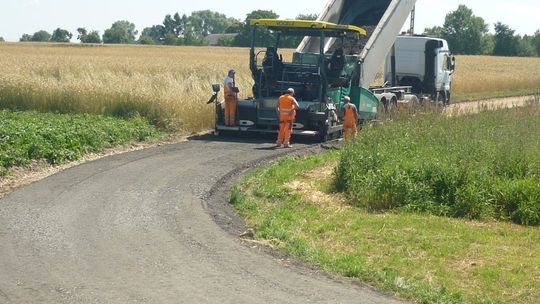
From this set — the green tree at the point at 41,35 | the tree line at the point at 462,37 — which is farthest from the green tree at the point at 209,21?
the tree line at the point at 462,37

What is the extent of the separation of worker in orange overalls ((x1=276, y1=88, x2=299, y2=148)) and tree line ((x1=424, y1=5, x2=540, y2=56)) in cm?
7265

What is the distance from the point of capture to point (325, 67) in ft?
65.2

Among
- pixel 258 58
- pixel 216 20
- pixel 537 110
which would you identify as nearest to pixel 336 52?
pixel 258 58

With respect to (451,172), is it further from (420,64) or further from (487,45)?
(487,45)

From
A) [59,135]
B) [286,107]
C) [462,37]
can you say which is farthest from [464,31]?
[59,135]

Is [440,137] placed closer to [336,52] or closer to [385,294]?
[336,52]

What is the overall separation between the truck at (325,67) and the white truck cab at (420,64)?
366 cm

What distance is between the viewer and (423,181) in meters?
12.7

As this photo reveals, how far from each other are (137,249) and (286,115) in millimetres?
9205

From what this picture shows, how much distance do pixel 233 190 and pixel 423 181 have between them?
9.82 ft

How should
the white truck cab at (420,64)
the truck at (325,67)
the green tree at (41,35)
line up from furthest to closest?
1. the green tree at (41,35)
2. the white truck cab at (420,64)
3. the truck at (325,67)

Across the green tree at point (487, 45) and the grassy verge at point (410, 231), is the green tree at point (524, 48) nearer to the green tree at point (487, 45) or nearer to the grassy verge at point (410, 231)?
the green tree at point (487, 45)

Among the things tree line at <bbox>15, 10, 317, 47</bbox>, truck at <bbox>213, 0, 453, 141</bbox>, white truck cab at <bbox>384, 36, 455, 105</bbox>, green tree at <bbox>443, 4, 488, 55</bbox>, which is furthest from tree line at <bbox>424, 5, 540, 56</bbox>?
truck at <bbox>213, 0, 453, 141</bbox>

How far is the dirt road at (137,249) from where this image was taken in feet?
26.7
